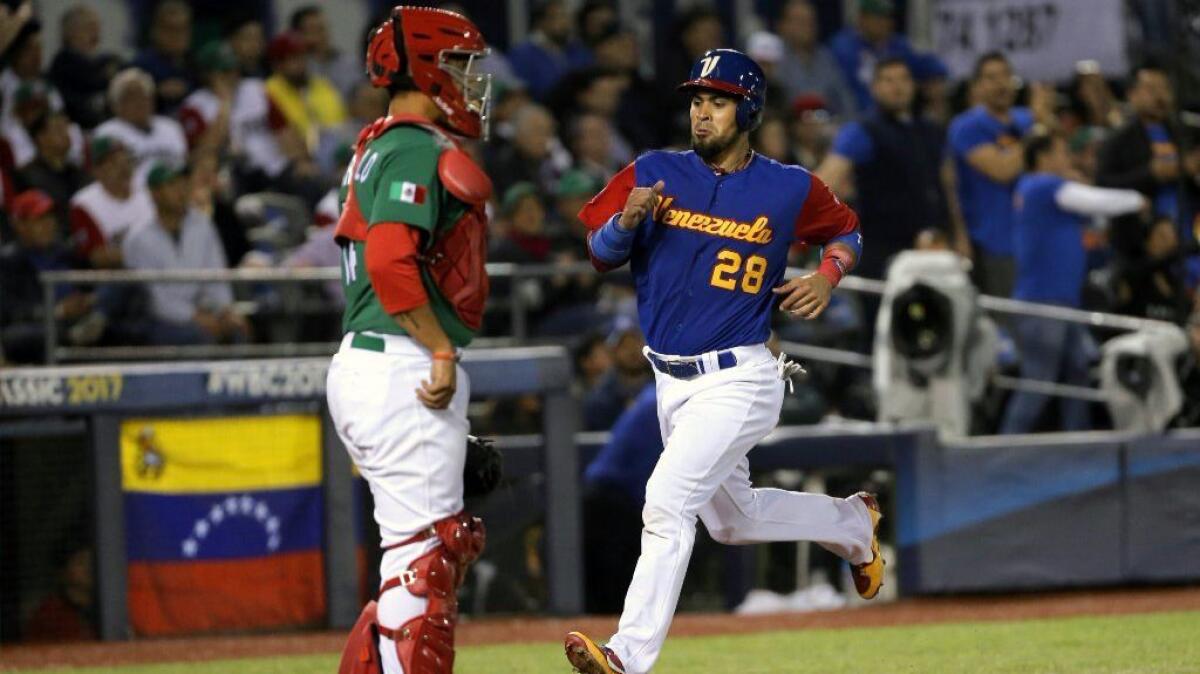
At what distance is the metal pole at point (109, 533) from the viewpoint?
926 cm

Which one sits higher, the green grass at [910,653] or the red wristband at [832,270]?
the red wristband at [832,270]

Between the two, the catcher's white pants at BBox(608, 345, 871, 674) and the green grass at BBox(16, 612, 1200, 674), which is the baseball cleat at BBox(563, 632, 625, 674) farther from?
the green grass at BBox(16, 612, 1200, 674)

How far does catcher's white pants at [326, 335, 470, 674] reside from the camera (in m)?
5.66

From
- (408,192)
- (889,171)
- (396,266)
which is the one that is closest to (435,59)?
(408,192)

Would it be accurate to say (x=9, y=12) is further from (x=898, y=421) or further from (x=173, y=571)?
(x=898, y=421)

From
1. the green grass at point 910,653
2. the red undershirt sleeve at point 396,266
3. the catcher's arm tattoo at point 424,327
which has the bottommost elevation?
the green grass at point 910,653

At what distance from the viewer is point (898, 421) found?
35.3 feet

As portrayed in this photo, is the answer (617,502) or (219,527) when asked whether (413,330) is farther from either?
(617,502)

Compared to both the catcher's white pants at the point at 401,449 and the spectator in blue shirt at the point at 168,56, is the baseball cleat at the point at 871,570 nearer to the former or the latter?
the catcher's white pants at the point at 401,449

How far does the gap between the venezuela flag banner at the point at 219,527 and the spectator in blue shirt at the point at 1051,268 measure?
13.8 feet

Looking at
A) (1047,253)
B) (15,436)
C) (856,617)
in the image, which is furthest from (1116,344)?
(15,436)

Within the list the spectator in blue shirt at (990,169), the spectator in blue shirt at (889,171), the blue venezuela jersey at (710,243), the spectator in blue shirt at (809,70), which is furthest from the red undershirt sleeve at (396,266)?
the spectator in blue shirt at (809,70)

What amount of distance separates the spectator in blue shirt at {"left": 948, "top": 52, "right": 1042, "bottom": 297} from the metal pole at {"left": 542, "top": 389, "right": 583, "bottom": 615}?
3.66 metres

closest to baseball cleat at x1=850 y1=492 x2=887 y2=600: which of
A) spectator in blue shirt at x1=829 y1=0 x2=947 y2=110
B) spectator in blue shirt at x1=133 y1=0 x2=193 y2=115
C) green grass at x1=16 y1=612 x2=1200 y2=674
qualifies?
green grass at x1=16 y1=612 x2=1200 y2=674
